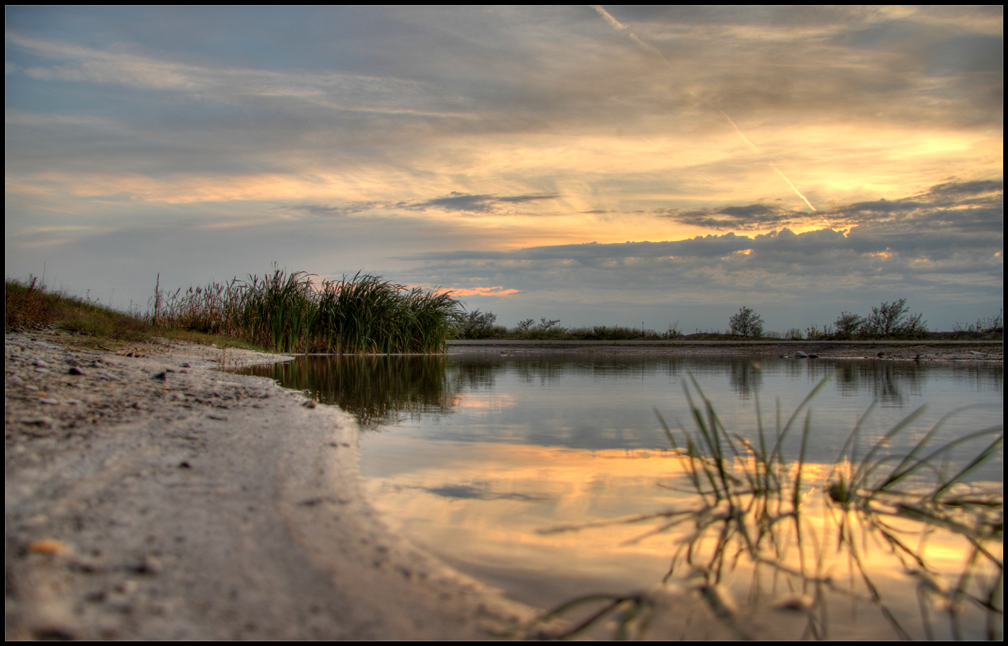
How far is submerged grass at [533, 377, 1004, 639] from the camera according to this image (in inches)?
70.9

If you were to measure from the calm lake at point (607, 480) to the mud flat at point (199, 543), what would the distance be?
0.25 m

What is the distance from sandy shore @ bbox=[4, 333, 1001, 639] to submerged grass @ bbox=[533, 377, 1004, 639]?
114 mm

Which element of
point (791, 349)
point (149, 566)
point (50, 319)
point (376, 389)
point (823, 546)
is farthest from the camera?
point (791, 349)

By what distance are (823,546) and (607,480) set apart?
110 centimetres

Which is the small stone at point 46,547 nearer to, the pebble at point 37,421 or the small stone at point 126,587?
the small stone at point 126,587

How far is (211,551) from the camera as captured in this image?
6.25 feet

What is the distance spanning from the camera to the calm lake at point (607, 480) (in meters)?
1.98

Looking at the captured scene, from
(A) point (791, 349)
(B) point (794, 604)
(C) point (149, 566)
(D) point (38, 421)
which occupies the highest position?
(A) point (791, 349)

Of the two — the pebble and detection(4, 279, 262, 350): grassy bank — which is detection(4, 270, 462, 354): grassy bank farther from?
the pebble

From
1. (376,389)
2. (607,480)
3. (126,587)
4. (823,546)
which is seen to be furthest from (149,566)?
(376,389)

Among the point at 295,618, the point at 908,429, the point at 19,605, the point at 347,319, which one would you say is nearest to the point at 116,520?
the point at 19,605

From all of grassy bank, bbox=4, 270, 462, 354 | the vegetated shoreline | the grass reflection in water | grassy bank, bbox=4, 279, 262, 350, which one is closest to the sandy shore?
the grass reflection in water

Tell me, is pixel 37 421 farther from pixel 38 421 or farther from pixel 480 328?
pixel 480 328

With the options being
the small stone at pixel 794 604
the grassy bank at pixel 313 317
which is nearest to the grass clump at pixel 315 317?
the grassy bank at pixel 313 317
